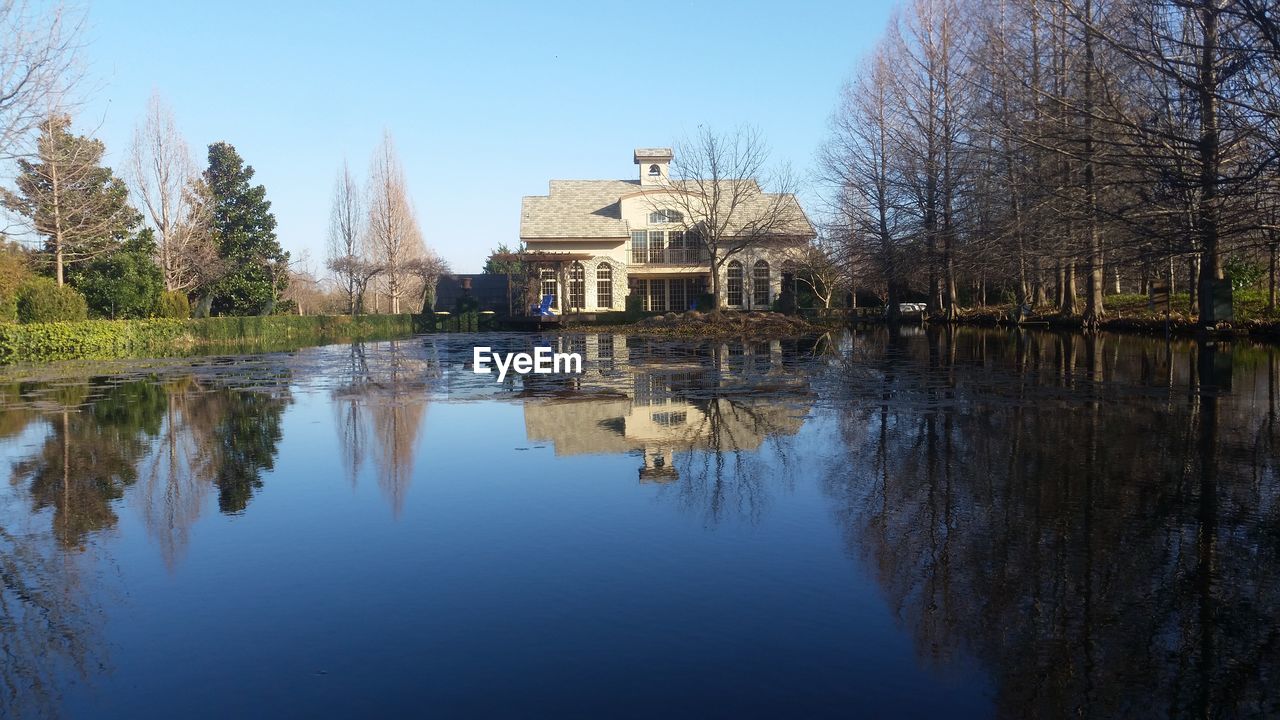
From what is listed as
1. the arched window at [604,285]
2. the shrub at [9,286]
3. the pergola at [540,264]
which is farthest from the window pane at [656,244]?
the shrub at [9,286]

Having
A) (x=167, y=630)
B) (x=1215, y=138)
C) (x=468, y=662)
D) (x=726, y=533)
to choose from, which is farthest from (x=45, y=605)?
(x=1215, y=138)

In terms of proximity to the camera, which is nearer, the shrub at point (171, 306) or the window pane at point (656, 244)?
the shrub at point (171, 306)

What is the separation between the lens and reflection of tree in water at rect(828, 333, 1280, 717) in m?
4.02

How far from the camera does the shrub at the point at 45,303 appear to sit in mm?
25547

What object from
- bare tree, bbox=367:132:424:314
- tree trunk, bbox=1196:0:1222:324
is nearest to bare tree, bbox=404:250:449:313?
bare tree, bbox=367:132:424:314

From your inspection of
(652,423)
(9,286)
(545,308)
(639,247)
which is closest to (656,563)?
(652,423)

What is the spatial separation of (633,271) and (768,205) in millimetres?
8209

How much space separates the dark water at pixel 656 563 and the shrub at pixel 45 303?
53.4 feet

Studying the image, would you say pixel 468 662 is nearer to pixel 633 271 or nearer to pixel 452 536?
pixel 452 536

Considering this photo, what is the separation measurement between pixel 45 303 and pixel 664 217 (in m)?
31.7

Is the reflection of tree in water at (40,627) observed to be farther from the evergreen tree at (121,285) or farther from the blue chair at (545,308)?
the blue chair at (545,308)

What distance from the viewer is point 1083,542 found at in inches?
231

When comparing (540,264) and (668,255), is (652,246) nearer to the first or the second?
(668,255)

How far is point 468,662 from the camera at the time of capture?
167 inches
